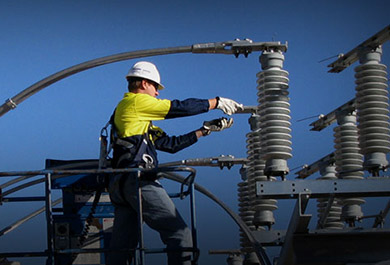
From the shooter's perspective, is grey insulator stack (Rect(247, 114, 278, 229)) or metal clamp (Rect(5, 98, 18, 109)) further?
grey insulator stack (Rect(247, 114, 278, 229))

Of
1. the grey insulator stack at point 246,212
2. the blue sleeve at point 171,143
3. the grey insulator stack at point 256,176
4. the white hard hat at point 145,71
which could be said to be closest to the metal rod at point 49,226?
the blue sleeve at point 171,143

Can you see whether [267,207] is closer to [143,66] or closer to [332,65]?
[332,65]

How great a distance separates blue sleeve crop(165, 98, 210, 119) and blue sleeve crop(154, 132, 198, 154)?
55 cm

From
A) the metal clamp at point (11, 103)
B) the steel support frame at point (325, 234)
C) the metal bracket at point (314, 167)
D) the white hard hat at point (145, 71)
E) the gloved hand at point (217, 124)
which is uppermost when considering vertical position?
the metal clamp at point (11, 103)

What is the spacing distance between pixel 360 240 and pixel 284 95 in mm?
2566

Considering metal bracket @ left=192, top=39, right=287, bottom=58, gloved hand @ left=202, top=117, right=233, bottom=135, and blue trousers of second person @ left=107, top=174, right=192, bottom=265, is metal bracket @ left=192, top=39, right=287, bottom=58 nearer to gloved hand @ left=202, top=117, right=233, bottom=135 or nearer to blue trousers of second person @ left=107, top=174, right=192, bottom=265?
gloved hand @ left=202, top=117, right=233, bottom=135

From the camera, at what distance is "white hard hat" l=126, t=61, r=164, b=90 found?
10734 millimetres

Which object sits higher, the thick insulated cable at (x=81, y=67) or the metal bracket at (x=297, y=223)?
the thick insulated cable at (x=81, y=67)

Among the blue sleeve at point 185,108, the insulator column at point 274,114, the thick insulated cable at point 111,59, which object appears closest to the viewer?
the blue sleeve at point 185,108

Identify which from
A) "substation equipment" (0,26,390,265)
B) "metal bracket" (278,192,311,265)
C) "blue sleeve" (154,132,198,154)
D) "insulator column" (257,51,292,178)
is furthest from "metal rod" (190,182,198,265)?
"insulator column" (257,51,292,178)

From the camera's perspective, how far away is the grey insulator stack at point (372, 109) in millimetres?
11508

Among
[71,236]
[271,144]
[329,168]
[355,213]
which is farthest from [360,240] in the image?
[329,168]

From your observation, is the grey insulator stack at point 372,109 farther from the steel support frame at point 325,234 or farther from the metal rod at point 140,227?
A: the metal rod at point 140,227

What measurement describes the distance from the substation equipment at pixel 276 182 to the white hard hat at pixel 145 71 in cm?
92
